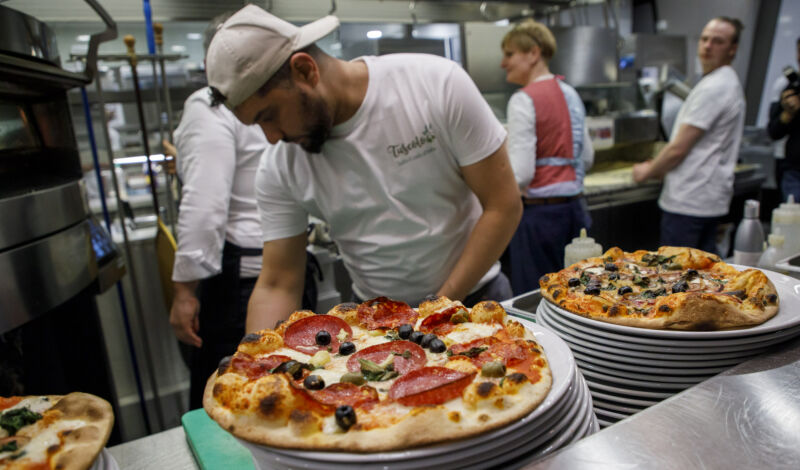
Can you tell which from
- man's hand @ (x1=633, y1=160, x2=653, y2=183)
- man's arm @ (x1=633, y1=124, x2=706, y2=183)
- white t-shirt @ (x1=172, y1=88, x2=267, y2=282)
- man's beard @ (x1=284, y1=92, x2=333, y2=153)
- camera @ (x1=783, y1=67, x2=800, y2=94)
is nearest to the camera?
man's beard @ (x1=284, y1=92, x2=333, y2=153)

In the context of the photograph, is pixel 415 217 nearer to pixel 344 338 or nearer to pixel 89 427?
pixel 344 338

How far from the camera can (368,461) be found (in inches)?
24.4

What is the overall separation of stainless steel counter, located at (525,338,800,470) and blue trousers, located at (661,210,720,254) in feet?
10.3

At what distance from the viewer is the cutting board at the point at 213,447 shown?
93cm

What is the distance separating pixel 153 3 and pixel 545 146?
9.06ft

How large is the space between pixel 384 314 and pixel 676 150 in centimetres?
318

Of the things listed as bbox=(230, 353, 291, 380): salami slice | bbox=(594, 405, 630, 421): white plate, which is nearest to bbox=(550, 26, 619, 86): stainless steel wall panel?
bbox=(594, 405, 630, 421): white plate

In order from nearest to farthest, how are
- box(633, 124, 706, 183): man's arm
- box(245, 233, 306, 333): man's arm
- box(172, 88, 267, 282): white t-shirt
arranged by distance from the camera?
1. box(245, 233, 306, 333): man's arm
2. box(172, 88, 267, 282): white t-shirt
3. box(633, 124, 706, 183): man's arm

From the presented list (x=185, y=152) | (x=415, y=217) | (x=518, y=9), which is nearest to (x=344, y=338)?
(x=415, y=217)

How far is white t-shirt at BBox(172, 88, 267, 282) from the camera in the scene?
85.2 inches

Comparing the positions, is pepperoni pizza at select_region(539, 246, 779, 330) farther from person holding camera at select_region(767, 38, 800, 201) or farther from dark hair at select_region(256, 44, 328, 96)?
person holding camera at select_region(767, 38, 800, 201)

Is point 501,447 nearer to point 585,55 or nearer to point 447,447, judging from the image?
point 447,447

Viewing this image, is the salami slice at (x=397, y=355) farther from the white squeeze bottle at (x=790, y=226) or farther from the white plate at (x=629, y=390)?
the white squeeze bottle at (x=790, y=226)

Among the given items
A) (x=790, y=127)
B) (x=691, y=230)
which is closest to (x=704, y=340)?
(x=691, y=230)
